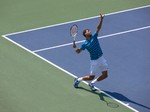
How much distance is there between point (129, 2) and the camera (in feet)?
71.8

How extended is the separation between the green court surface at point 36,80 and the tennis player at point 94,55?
356mm

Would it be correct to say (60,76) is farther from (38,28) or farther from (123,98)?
(38,28)

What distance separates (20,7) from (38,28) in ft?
9.28

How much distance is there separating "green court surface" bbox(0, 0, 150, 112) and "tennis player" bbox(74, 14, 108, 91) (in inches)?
14.0

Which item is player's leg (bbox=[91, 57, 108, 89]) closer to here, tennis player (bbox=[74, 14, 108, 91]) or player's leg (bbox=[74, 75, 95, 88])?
tennis player (bbox=[74, 14, 108, 91])

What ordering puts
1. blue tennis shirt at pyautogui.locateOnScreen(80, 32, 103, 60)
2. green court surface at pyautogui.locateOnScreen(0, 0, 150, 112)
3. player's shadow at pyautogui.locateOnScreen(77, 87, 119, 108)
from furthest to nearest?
1. blue tennis shirt at pyautogui.locateOnScreen(80, 32, 103, 60)
2. player's shadow at pyautogui.locateOnScreen(77, 87, 119, 108)
3. green court surface at pyautogui.locateOnScreen(0, 0, 150, 112)

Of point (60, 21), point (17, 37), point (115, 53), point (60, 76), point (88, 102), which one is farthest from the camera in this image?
point (60, 21)

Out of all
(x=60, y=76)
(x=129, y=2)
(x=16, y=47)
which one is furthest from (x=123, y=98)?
(x=129, y=2)

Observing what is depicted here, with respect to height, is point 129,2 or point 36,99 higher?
point 129,2

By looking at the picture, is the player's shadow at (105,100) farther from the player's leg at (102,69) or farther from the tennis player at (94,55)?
the player's leg at (102,69)

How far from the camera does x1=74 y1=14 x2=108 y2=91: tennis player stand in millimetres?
13711

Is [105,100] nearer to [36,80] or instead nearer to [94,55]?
[94,55]

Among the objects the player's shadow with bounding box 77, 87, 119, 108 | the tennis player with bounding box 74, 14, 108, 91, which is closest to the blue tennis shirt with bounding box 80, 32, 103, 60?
the tennis player with bounding box 74, 14, 108, 91

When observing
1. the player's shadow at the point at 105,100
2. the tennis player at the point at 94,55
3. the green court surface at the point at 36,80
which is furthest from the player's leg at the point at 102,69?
the green court surface at the point at 36,80
